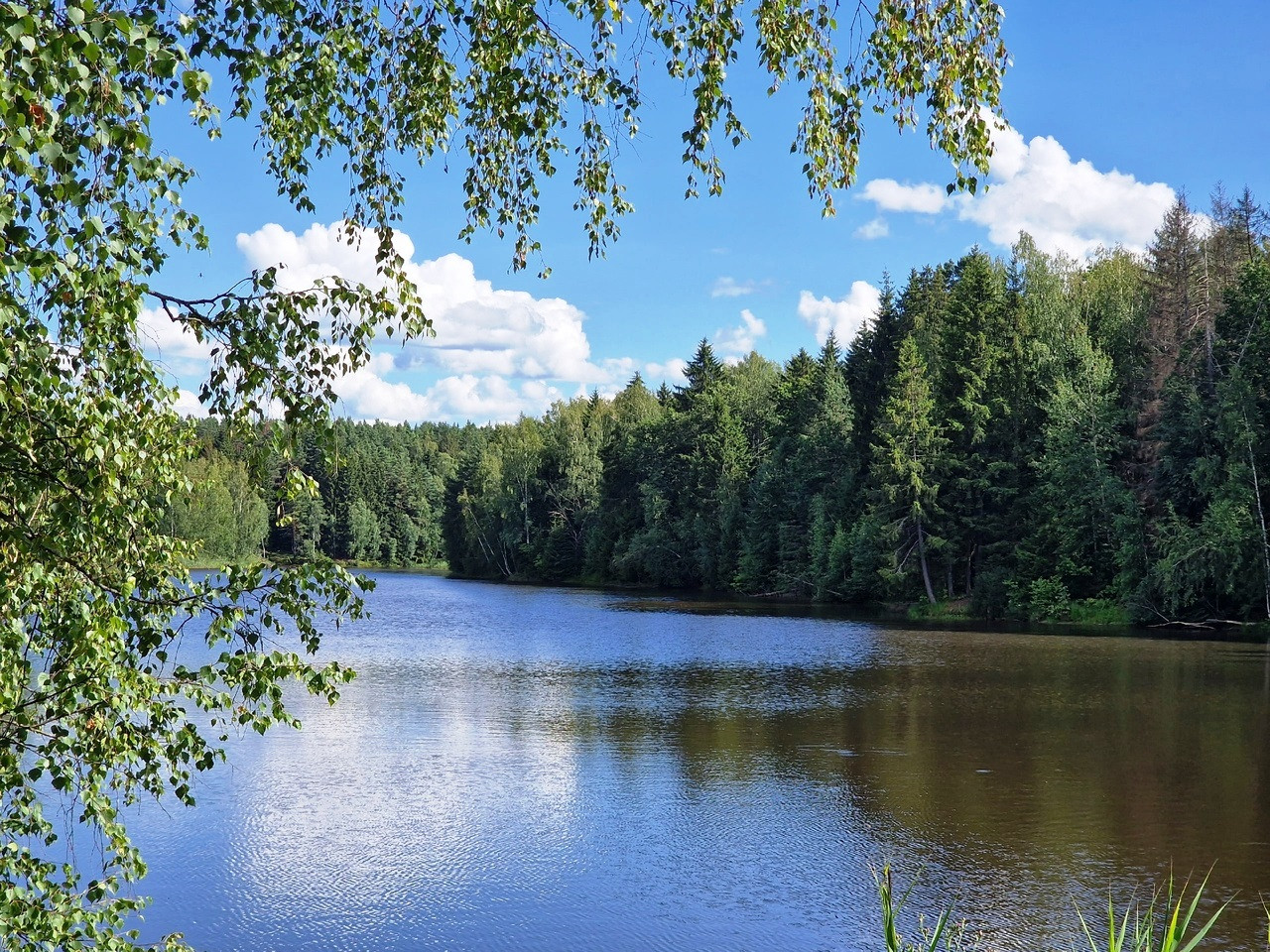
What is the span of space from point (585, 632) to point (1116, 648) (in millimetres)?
17036

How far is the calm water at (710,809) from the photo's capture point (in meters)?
10.8

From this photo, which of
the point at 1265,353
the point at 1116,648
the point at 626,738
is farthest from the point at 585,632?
the point at 1265,353

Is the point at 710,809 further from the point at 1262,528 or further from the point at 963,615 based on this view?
the point at 963,615

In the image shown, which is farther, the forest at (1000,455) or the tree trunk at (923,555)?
the tree trunk at (923,555)

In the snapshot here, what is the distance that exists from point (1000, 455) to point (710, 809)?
3668 cm

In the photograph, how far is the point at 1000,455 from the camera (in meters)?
47.6

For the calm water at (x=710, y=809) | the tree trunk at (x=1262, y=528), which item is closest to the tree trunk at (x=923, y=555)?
the tree trunk at (x=1262, y=528)

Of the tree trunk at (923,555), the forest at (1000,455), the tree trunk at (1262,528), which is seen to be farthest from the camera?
the tree trunk at (923,555)

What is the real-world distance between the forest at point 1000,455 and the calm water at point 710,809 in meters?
8.85

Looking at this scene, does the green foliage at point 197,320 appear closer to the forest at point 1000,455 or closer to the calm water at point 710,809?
the calm water at point 710,809

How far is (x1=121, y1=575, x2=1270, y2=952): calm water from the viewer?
10758 mm

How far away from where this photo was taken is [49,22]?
2.98m

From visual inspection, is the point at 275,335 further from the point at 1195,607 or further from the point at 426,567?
the point at 426,567

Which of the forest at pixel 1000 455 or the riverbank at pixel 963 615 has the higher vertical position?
the forest at pixel 1000 455
